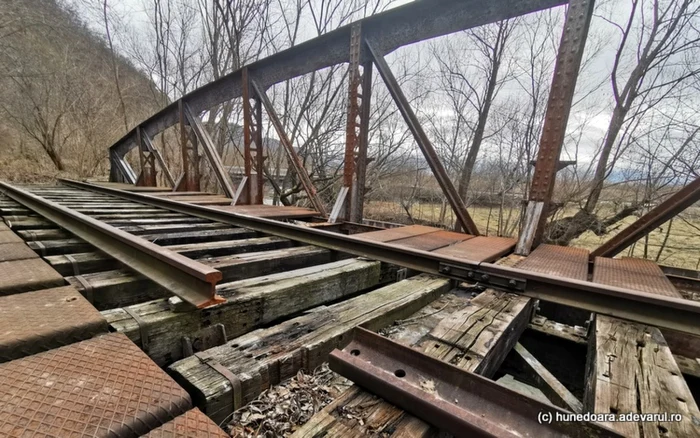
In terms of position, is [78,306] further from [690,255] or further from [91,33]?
[91,33]

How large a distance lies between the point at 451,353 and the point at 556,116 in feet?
8.76

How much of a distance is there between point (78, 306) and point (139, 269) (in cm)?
59

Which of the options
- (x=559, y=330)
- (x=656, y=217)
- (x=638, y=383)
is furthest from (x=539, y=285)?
(x=656, y=217)

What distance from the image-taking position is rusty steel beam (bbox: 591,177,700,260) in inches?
96.2

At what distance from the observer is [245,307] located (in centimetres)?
164

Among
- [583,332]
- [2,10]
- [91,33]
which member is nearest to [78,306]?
[583,332]

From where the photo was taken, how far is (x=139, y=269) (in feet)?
6.28

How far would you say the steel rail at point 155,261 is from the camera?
1471 millimetres

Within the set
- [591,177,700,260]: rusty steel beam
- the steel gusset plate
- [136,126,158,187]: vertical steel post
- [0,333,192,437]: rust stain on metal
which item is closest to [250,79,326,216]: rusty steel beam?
[591,177,700,260]: rusty steel beam

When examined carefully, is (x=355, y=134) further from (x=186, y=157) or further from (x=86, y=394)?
(x=186, y=157)

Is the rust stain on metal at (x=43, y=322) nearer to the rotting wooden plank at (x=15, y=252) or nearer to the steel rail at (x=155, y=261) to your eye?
the steel rail at (x=155, y=261)

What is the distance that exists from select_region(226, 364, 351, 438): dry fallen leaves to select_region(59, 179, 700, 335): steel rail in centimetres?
130

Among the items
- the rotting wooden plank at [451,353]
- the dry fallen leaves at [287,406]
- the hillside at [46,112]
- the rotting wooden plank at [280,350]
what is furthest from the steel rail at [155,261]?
the hillside at [46,112]

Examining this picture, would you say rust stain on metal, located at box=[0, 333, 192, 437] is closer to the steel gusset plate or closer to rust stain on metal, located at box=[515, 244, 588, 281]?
the steel gusset plate
